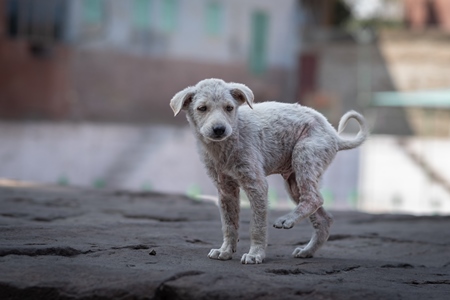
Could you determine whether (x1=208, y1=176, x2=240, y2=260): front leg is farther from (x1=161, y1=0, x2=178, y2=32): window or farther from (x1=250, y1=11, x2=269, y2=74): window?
(x1=250, y1=11, x2=269, y2=74): window

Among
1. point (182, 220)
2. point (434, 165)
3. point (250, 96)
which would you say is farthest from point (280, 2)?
point (250, 96)

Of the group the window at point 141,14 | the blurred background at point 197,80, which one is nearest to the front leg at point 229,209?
the blurred background at point 197,80

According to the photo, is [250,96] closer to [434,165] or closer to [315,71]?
[434,165]

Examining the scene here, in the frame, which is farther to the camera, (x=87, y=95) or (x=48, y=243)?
(x=87, y=95)

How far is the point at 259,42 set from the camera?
29250 mm

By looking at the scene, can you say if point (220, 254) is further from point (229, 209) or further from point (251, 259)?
point (229, 209)

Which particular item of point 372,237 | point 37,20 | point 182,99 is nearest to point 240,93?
point 182,99

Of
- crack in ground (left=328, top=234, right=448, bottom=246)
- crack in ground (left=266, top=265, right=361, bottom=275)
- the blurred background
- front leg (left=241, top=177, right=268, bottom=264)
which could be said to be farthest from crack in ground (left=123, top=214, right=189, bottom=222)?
the blurred background

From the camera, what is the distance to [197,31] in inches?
1074

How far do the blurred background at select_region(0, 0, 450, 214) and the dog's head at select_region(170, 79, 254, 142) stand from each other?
11946 millimetres

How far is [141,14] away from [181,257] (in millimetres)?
21351

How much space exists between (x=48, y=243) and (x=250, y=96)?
1774 millimetres

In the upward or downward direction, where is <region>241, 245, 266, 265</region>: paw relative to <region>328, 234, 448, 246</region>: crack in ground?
upward

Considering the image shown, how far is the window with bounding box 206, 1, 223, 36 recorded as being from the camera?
27328 mm
